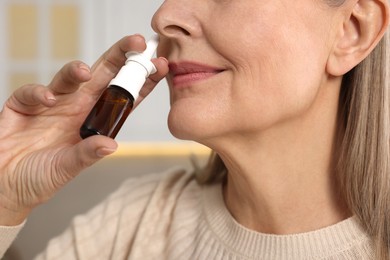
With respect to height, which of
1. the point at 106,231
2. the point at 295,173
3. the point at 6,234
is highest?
the point at 295,173

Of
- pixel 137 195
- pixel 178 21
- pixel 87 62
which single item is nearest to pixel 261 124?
pixel 178 21

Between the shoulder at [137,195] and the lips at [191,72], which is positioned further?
the shoulder at [137,195]

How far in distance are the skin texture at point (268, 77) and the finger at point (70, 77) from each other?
0.15m

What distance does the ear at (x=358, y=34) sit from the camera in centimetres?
123

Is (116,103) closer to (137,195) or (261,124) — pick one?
(261,124)

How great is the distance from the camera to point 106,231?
1.53m

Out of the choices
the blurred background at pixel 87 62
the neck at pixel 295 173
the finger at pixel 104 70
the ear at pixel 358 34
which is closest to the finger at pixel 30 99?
the finger at pixel 104 70

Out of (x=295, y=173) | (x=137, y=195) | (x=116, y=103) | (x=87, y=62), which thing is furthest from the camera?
(x=87, y=62)

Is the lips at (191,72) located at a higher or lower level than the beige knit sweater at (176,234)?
higher

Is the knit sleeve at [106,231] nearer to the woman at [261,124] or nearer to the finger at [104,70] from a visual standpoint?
the woman at [261,124]

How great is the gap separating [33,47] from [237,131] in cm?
131

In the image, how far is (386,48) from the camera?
1296 mm

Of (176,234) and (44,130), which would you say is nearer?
(44,130)

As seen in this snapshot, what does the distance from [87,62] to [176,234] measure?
99cm
